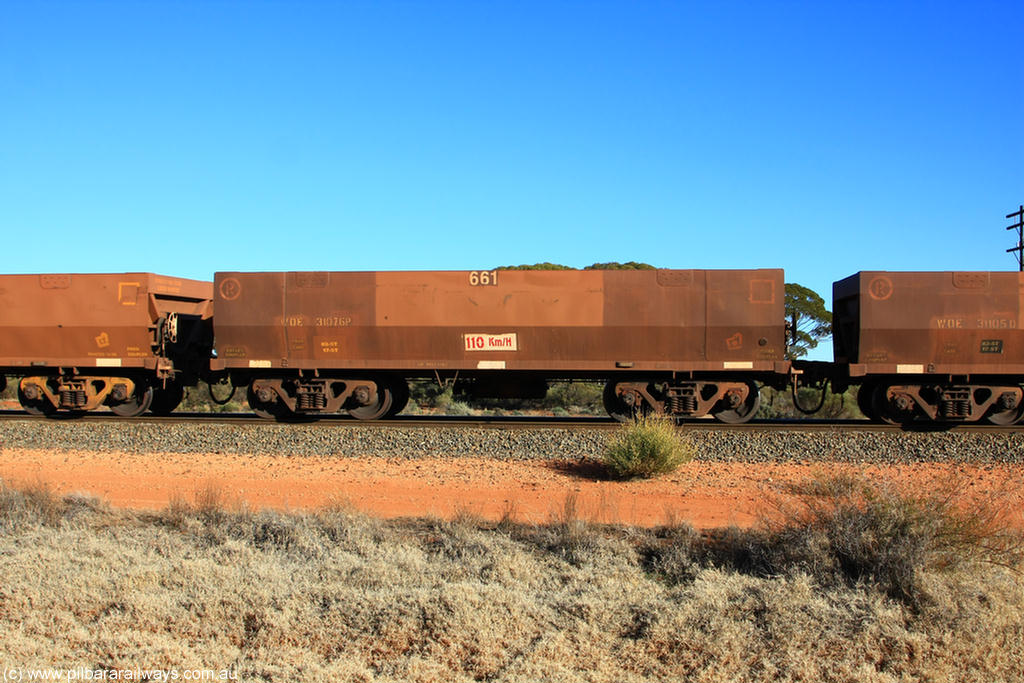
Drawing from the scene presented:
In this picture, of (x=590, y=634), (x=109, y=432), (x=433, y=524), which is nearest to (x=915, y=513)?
(x=590, y=634)

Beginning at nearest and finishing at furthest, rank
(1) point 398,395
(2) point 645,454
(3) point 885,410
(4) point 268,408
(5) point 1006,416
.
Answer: (2) point 645,454
(5) point 1006,416
(3) point 885,410
(4) point 268,408
(1) point 398,395

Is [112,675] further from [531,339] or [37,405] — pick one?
[37,405]

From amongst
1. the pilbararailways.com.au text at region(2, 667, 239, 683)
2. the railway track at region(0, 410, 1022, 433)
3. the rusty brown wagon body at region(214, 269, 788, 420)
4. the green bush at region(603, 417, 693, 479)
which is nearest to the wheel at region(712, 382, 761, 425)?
the rusty brown wagon body at region(214, 269, 788, 420)

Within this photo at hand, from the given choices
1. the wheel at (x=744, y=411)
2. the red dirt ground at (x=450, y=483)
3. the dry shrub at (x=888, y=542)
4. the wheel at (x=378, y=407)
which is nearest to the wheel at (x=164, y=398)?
the red dirt ground at (x=450, y=483)

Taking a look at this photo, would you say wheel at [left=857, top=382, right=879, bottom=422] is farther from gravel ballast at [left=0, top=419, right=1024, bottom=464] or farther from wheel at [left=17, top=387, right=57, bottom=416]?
wheel at [left=17, top=387, right=57, bottom=416]

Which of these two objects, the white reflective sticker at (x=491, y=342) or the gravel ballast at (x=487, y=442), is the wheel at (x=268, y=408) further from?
the white reflective sticker at (x=491, y=342)

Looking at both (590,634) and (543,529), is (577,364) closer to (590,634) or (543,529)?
(543,529)

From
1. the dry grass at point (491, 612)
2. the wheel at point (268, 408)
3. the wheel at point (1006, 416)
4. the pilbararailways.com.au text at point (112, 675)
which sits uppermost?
the wheel at point (1006, 416)

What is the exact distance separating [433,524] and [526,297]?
775cm

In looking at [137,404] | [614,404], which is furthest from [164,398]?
[614,404]

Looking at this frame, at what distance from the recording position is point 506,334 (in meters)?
14.7

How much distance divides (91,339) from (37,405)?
7.67 ft

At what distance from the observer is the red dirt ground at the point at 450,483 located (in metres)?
8.55

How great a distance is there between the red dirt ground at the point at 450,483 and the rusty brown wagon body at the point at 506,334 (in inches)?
129
